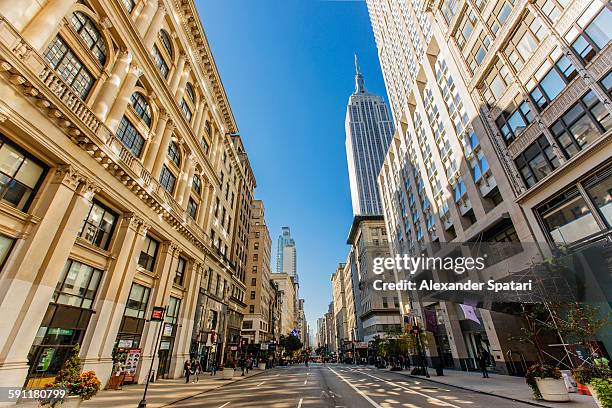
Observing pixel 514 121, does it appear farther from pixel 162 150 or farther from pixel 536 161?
pixel 162 150

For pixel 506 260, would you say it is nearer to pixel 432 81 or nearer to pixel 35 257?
pixel 432 81

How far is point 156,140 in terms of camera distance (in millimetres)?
23875

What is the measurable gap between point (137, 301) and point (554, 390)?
85.5ft

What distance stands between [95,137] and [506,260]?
32.1 meters

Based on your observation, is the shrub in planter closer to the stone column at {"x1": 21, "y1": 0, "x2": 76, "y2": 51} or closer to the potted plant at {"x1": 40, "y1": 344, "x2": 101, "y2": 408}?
the potted plant at {"x1": 40, "y1": 344, "x2": 101, "y2": 408}

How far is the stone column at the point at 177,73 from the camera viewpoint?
2738cm

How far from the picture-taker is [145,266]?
76.5 ft

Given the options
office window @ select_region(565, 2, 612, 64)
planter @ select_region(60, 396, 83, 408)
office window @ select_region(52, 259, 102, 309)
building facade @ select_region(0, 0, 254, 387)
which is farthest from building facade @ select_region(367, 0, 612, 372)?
office window @ select_region(52, 259, 102, 309)

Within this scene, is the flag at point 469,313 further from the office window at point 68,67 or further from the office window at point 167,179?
the office window at point 68,67

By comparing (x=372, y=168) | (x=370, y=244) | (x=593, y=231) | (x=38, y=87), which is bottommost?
(x=593, y=231)

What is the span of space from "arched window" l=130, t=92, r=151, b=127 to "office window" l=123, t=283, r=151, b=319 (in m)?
13.8

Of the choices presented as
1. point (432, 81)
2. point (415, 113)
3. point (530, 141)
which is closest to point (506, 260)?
point (530, 141)

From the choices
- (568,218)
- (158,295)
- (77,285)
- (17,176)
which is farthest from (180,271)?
(568,218)

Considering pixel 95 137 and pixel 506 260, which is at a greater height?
pixel 95 137
